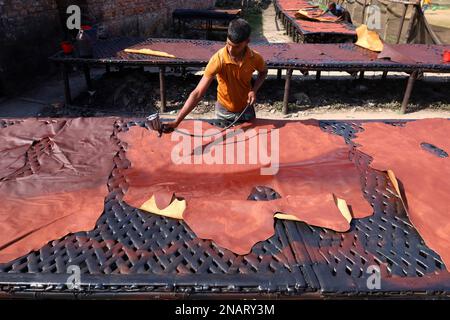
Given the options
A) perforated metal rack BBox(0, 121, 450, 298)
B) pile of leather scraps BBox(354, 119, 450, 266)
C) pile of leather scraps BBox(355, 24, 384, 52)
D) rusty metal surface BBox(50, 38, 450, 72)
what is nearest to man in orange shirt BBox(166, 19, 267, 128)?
pile of leather scraps BBox(354, 119, 450, 266)

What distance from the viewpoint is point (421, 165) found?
2.42 meters

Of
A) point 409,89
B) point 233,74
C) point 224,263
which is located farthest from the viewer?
point 409,89

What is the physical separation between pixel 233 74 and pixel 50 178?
66.2 inches

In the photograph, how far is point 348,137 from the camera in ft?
9.25

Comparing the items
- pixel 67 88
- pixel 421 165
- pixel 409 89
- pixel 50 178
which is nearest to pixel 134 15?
pixel 67 88

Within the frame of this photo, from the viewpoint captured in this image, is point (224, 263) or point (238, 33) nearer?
point (224, 263)

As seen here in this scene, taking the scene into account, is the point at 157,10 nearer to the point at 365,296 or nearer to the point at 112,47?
the point at 112,47

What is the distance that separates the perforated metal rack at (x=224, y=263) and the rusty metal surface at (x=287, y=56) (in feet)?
14.5

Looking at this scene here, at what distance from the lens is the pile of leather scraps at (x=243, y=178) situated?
1916mm

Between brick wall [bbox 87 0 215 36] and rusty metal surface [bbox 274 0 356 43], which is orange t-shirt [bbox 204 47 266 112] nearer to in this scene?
rusty metal surface [bbox 274 0 356 43]

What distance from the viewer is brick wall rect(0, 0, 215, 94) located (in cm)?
654

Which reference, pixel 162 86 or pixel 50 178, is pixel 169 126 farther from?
pixel 162 86

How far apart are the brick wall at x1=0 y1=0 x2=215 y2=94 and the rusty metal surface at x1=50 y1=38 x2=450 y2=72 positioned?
4.12 feet
